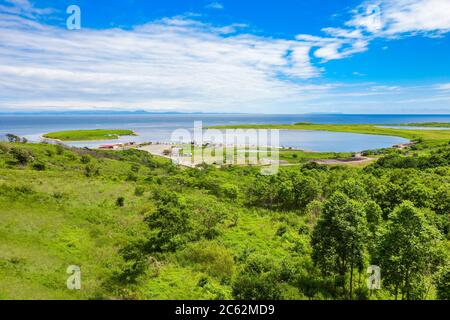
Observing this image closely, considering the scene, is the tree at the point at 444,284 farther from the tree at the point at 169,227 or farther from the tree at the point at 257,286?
the tree at the point at 169,227

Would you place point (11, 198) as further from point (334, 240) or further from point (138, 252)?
point (334, 240)

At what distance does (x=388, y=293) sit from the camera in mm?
21406

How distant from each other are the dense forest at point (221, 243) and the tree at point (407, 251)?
6cm

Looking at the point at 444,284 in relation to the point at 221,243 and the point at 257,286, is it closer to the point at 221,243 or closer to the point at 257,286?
the point at 257,286

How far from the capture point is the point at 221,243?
28.4 m

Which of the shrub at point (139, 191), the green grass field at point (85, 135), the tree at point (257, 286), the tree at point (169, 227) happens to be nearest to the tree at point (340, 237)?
the tree at point (257, 286)

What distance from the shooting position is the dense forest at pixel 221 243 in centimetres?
1773

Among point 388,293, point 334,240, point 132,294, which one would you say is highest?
point 334,240

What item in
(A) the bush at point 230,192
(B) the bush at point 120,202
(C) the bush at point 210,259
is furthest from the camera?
(A) the bush at point 230,192

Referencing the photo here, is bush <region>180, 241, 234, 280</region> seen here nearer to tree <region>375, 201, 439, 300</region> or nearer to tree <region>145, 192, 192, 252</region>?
tree <region>145, 192, 192, 252</region>

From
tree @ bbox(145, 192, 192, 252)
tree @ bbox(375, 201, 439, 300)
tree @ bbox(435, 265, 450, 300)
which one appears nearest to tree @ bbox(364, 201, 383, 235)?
tree @ bbox(375, 201, 439, 300)

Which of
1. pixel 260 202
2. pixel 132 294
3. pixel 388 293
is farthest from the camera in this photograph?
pixel 260 202
